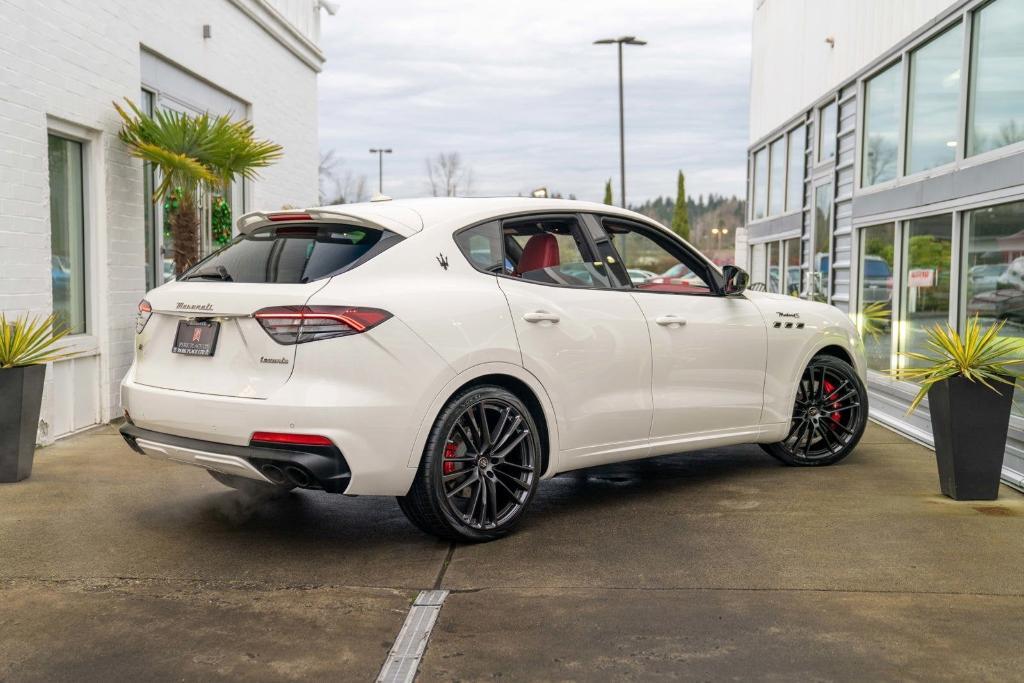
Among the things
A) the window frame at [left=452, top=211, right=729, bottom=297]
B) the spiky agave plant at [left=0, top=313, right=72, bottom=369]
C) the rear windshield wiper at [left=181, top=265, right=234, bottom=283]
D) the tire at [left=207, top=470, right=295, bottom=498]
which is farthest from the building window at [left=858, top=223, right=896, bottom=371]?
the spiky agave plant at [left=0, top=313, right=72, bottom=369]

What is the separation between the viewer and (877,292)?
458 inches

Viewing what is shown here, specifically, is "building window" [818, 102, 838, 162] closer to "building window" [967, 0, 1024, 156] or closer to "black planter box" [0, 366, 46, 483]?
"building window" [967, 0, 1024, 156]

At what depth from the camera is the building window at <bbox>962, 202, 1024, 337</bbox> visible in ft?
24.8

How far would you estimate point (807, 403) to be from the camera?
7.01m

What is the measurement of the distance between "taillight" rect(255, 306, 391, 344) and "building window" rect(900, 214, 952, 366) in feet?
20.5

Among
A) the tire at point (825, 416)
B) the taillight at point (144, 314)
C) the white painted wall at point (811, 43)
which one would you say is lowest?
the tire at point (825, 416)

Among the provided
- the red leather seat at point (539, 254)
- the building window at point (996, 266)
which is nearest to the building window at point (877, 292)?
the building window at point (996, 266)

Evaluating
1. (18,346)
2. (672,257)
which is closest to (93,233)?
(18,346)

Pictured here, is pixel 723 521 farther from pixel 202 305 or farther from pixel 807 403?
pixel 202 305

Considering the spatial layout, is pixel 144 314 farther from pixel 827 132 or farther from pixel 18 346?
pixel 827 132

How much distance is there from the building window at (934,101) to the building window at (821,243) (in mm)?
3458

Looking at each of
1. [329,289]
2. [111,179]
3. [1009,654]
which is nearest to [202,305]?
[329,289]

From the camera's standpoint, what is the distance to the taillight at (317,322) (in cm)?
443

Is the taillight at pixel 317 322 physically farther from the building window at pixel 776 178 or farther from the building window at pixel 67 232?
the building window at pixel 776 178
